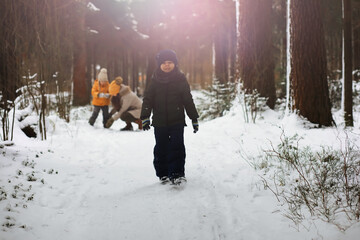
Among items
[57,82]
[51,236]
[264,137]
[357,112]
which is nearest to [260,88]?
[264,137]

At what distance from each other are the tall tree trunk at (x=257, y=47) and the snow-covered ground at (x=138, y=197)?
2.37m

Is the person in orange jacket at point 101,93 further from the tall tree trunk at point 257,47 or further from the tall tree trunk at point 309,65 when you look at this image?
the tall tree trunk at point 309,65

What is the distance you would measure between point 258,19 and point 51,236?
7834 mm

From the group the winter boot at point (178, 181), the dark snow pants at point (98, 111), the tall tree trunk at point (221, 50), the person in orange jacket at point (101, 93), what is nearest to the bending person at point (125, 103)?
the person in orange jacket at point (101, 93)

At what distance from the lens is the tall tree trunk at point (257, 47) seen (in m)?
8.53

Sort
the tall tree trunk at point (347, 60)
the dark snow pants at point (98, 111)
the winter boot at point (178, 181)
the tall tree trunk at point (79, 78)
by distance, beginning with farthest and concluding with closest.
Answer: the tall tree trunk at point (79, 78)
the dark snow pants at point (98, 111)
the tall tree trunk at point (347, 60)
the winter boot at point (178, 181)

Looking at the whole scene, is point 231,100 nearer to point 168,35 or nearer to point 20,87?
point 20,87

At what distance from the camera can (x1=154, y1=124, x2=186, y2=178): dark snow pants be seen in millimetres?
4164

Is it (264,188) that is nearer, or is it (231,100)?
(264,188)

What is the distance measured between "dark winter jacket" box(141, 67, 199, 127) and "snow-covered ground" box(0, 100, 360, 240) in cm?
91

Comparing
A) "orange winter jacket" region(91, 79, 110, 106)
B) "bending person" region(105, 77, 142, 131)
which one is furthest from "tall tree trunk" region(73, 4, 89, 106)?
"bending person" region(105, 77, 142, 131)

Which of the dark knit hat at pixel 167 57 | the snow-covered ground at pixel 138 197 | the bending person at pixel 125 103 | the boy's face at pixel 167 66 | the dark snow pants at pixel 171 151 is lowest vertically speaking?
the snow-covered ground at pixel 138 197

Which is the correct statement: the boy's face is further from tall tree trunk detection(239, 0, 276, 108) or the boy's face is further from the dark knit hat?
tall tree trunk detection(239, 0, 276, 108)

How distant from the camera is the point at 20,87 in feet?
21.0
